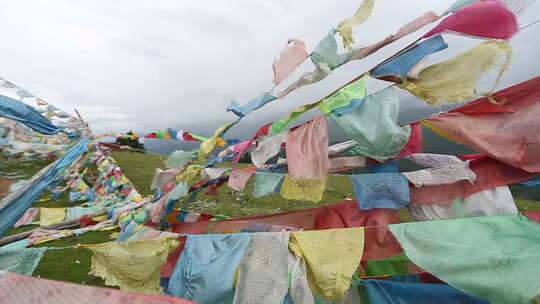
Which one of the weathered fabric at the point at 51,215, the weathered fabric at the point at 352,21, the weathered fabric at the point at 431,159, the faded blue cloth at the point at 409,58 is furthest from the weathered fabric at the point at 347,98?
the weathered fabric at the point at 51,215

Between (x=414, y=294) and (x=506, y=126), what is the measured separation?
1.39 metres

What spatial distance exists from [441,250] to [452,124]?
0.88 metres

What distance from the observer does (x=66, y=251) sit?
4.50 m

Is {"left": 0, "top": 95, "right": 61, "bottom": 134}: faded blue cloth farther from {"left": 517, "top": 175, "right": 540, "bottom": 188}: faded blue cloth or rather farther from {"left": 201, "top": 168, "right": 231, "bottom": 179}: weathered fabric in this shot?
{"left": 517, "top": 175, "right": 540, "bottom": 188}: faded blue cloth

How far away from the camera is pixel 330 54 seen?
2039mm

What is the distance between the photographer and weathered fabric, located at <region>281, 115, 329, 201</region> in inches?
83.5

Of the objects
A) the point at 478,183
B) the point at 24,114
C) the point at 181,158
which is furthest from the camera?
the point at 24,114

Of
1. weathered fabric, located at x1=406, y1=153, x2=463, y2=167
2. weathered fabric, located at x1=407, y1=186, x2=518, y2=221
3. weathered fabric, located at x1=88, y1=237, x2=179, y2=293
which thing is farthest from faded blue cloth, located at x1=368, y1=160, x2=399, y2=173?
weathered fabric, located at x1=88, y1=237, x2=179, y2=293

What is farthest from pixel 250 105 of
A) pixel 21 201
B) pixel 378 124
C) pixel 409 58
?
pixel 21 201

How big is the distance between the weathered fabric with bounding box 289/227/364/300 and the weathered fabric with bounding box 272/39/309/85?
1.29 metres

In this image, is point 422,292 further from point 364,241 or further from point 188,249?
point 188,249

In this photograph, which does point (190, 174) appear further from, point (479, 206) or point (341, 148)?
point (479, 206)

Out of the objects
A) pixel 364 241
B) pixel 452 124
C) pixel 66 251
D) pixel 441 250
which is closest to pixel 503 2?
pixel 452 124

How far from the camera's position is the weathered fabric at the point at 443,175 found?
6.44 ft
